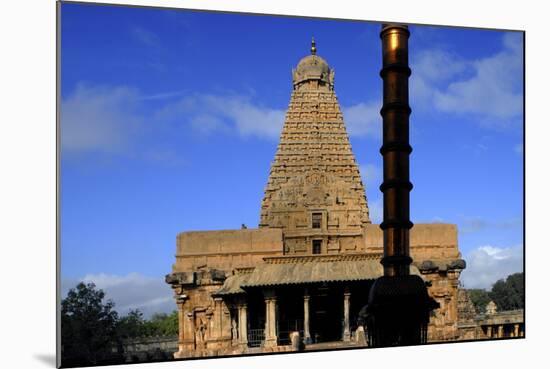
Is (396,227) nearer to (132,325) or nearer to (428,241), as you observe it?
(428,241)

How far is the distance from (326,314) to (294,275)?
0.71 metres

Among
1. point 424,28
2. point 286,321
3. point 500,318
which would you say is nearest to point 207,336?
point 286,321

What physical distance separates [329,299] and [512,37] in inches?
170

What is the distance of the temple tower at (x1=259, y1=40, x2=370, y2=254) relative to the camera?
35.8 ft

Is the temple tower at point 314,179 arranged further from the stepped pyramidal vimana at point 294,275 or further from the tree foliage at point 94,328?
the tree foliage at point 94,328

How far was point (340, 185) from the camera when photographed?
467 inches

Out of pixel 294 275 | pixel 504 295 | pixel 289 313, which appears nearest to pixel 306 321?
pixel 289 313

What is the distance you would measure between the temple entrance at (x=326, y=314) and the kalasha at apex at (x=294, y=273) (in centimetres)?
1

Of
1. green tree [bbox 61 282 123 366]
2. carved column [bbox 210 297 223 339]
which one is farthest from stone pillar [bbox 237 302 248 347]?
green tree [bbox 61 282 123 366]

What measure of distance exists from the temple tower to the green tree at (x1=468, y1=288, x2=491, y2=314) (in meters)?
1.72

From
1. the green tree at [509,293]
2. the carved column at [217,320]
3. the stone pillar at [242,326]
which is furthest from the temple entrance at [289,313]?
the green tree at [509,293]

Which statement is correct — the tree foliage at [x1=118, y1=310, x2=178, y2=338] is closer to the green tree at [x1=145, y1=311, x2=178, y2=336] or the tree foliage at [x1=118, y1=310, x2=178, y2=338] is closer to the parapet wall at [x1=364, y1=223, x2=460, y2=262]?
the green tree at [x1=145, y1=311, x2=178, y2=336]

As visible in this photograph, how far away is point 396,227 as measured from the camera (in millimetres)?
8719
